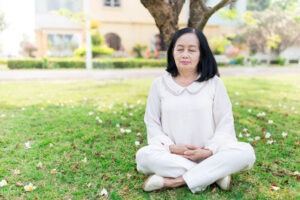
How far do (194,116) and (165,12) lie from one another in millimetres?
2084

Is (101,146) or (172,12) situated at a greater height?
(172,12)

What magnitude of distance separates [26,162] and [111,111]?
2.57 metres

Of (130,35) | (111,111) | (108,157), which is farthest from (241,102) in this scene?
(130,35)

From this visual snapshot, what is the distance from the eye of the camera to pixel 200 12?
482 cm

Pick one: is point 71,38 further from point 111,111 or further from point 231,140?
point 231,140

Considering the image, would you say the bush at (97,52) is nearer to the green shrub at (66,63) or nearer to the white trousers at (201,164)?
the green shrub at (66,63)

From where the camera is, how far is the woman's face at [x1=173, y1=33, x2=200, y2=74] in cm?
304

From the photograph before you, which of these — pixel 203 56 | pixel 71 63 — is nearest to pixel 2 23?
pixel 71 63

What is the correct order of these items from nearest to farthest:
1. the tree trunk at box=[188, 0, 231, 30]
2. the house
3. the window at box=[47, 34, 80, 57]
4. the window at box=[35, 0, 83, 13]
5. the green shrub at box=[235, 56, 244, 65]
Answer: the tree trunk at box=[188, 0, 231, 30] < the green shrub at box=[235, 56, 244, 65] < the house < the window at box=[35, 0, 83, 13] < the window at box=[47, 34, 80, 57]

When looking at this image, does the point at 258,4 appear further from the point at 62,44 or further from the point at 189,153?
the point at 189,153

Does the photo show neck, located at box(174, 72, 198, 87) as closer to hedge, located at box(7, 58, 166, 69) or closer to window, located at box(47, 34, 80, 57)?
Answer: hedge, located at box(7, 58, 166, 69)

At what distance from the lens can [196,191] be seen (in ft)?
9.75

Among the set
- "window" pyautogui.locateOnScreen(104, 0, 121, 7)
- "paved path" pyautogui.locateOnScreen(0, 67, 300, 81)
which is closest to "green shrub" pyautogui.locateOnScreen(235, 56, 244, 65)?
"paved path" pyautogui.locateOnScreen(0, 67, 300, 81)

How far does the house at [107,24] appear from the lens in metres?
24.5
